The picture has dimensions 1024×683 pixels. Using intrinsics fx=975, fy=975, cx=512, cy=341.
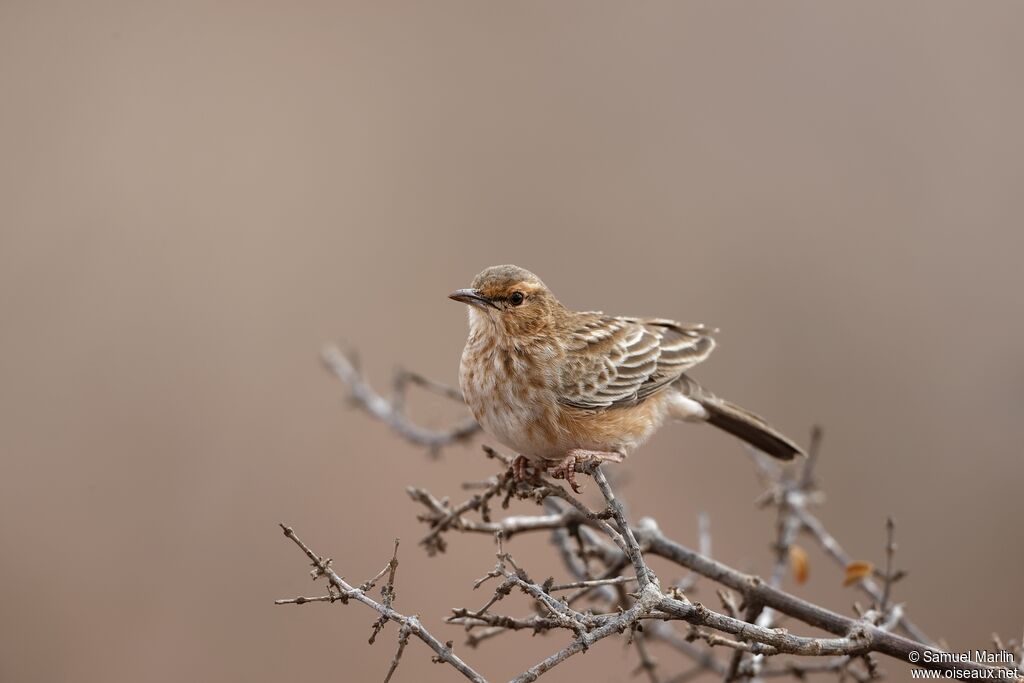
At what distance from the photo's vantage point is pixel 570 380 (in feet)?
14.1

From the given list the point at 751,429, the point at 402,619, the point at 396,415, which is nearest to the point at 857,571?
the point at 751,429

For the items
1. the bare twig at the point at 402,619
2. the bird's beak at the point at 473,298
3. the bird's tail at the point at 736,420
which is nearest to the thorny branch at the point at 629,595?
the bare twig at the point at 402,619

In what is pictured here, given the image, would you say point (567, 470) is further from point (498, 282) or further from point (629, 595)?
point (629, 595)

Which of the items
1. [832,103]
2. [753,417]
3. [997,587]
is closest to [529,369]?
[753,417]

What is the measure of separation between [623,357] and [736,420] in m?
0.75

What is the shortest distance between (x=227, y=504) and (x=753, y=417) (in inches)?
145

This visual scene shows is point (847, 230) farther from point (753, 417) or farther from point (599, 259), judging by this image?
point (753, 417)

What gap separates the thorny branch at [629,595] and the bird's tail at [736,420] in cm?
10

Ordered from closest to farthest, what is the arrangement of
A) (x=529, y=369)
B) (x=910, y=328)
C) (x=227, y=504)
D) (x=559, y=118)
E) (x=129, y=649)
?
(x=529, y=369), (x=129, y=649), (x=227, y=504), (x=910, y=328), (x=559, y=118)

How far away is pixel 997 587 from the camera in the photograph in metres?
6.70

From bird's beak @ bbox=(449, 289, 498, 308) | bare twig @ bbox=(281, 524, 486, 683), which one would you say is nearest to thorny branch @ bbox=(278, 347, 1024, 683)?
bare twig @ bbox=(281, 524, 486, 683)

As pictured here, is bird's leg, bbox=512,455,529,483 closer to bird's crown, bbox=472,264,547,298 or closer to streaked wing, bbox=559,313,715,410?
streaked wing, bbox=559,313,715,410

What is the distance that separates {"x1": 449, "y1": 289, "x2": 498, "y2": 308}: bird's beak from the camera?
4.34 m

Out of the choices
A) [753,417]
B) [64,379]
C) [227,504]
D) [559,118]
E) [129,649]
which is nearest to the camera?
[753,417]
